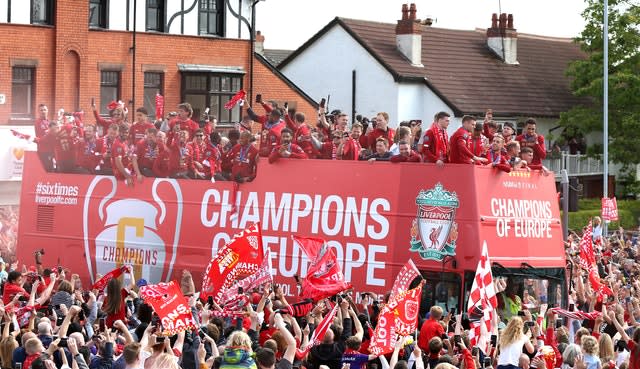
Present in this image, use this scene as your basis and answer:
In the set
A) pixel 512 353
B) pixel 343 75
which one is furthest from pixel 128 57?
pixel 512 353

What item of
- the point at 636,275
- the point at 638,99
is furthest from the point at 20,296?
the point at 638,99

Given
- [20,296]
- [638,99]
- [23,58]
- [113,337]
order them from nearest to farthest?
[113,337] → [20,296] → [23,58] → [638,99]

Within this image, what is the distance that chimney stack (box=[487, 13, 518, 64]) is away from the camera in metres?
55.9

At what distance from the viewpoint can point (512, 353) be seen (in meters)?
14.8

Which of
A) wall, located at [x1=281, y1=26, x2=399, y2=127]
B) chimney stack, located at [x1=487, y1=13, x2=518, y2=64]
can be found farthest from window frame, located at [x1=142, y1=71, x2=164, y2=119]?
chimney stack, located at [x1=487, y1=13, x2=518, y2=64]

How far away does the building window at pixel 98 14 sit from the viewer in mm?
40625

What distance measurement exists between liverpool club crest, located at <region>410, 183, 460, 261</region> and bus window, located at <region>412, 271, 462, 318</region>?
0.25 m

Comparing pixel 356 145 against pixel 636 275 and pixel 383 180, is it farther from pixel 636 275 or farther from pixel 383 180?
pixel 636 275

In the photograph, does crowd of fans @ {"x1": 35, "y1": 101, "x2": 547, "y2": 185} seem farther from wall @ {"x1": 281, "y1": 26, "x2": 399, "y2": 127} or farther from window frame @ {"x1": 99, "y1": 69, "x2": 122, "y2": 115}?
wall @ {"x1": 281, "y1": 26, "x2": 399, "y2": 127}

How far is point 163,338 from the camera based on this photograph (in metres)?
13.5

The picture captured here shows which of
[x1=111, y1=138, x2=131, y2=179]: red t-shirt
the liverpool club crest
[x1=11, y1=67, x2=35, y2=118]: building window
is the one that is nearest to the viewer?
the liverpool club crest

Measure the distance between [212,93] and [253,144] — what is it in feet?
66.6

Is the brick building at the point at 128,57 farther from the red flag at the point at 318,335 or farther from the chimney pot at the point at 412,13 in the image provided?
the red flag at the point at 318,335

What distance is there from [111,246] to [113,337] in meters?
8.78
